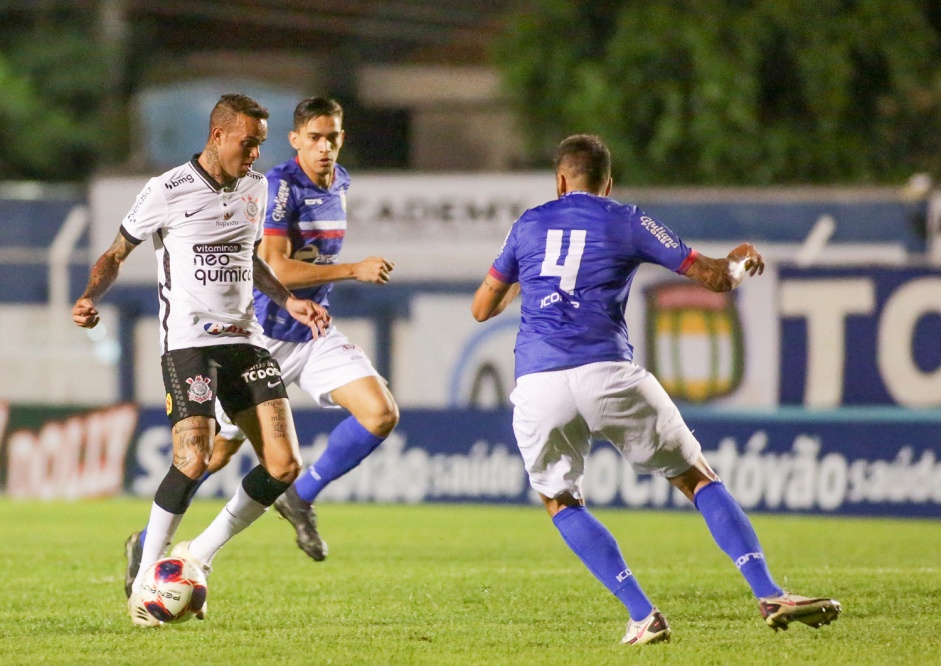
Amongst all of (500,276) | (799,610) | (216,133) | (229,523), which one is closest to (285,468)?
(229,523)

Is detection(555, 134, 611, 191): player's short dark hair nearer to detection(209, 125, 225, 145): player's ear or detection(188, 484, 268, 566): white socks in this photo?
detection(209, 125, 225, 145): player's ear

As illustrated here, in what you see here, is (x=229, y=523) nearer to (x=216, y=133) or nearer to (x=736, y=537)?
(x=216, y=133)

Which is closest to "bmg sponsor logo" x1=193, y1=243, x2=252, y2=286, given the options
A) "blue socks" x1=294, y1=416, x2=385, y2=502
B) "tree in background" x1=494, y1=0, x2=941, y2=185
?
"blue socks" x1=294, y1=416, x2=385, y2=502

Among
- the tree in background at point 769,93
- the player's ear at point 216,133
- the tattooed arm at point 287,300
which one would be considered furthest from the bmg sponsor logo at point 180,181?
the tree in background at point 769,93

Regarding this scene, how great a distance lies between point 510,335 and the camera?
17.5 m

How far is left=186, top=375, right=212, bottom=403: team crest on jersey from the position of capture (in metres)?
6.86

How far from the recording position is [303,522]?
8.40 metres

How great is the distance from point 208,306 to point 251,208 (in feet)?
1.58

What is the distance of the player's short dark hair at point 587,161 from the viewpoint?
645cm

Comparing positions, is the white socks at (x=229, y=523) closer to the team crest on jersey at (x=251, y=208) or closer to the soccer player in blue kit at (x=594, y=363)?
the team crest on jersey at (x=251, y=208)

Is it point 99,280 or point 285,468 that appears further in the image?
point 285,468

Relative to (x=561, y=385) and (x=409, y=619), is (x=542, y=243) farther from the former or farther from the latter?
(x=409, y=619)

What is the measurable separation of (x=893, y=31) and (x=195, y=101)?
1083 cm

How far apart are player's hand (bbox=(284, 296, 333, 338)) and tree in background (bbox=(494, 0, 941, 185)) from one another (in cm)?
1559
